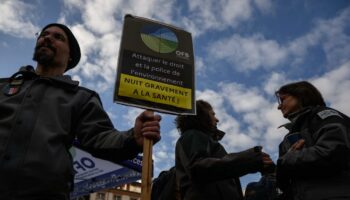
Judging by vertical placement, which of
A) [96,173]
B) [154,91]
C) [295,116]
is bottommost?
[295,116]

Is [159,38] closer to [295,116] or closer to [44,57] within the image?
[44,57]

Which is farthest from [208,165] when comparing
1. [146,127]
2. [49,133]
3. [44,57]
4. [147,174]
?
[44,57]

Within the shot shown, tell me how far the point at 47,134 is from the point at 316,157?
79.4 inches

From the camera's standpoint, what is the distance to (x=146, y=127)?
2359 mm

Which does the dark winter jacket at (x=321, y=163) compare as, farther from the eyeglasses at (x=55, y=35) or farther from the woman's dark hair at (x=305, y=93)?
the eyeglasses at (x=55, y=35)

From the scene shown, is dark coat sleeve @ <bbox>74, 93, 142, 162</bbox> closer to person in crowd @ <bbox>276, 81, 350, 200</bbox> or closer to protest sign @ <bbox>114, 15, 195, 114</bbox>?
protest sign @ <bbox>114, 15, 195, 114</bbox>

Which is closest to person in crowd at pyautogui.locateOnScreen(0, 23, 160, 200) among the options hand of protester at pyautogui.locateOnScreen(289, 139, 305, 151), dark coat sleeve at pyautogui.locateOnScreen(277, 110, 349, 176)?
dark coat sleeve at pyautogui.locateOnScreen(277, 110, 349, 176)

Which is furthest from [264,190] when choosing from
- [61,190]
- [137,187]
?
[137,187]

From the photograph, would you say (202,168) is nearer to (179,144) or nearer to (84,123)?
(179,144)

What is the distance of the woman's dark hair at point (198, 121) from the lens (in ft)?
13.7

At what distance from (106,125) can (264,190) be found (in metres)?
2.48

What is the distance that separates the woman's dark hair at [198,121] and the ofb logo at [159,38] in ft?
2.64

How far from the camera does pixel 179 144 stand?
3.95m

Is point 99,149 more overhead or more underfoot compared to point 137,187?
more underfoot
